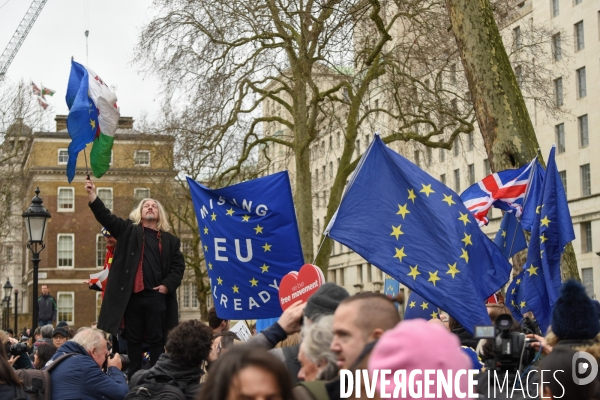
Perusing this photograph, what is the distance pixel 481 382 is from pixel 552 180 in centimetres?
429

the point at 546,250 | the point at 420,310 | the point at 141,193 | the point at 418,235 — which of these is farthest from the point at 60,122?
the point at 418,235

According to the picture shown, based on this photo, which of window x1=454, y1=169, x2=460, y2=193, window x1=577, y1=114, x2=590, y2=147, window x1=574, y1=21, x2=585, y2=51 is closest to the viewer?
window x1=577, y1=114, x2=590, y2=147

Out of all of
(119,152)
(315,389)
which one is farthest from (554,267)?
(119,152)

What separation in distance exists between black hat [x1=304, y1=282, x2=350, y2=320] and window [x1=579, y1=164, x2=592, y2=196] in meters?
47.6

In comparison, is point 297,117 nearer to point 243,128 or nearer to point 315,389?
point 243,128

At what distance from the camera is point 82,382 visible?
22.4ft

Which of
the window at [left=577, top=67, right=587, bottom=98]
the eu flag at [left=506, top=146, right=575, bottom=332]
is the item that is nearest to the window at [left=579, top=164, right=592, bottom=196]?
the window at [left=577, top=67, right=587, bottom=98]

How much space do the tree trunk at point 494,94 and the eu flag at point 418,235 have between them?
206 inches

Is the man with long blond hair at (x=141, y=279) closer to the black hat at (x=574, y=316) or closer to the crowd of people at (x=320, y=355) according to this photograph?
the crowd of people at (x=320, y=355)

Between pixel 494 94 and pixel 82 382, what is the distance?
7.70m

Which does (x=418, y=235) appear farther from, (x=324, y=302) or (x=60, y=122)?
(x=60, y=122)

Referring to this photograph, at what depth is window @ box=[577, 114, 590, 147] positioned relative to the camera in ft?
164

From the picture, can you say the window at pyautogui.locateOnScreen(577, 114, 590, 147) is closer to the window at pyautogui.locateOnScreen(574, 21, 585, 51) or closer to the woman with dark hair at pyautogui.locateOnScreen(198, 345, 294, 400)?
the window at pyautogui.locateOnScreen(574, 21, 585, 51)

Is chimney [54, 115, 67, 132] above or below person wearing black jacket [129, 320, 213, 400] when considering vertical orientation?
above
